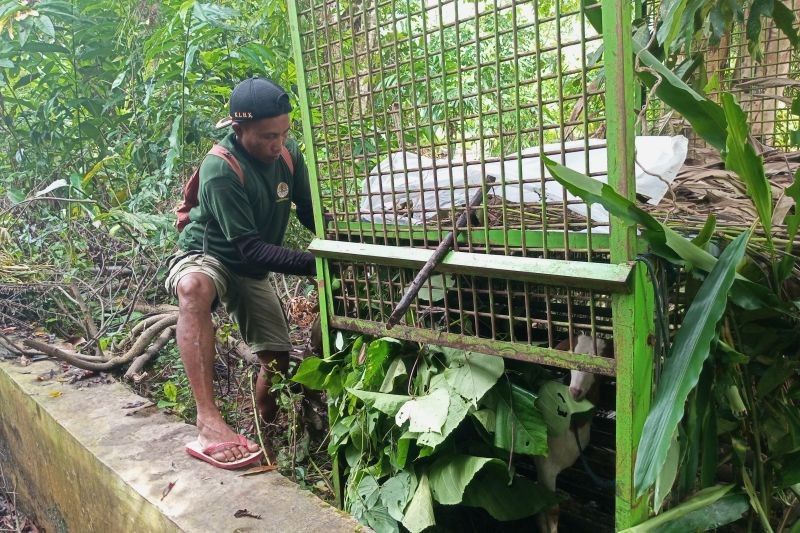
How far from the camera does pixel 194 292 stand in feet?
9.91

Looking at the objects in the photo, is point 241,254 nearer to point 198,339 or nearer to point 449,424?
point 198,339

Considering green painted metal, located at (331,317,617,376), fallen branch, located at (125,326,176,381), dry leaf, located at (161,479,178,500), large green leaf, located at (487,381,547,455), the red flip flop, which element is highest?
green painted metal, located at (331,317,617,376)

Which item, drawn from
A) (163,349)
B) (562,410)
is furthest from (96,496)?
(562,410)

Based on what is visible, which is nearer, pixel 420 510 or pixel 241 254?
pixel 420 510

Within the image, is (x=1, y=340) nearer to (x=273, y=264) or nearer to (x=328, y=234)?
(x=273, y=264)

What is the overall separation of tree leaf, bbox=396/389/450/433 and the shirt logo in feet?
5.01

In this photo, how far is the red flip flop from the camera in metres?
2.81

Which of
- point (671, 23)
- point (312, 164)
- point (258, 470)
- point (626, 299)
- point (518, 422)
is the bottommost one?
point (258, 470)

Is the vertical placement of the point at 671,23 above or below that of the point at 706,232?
above

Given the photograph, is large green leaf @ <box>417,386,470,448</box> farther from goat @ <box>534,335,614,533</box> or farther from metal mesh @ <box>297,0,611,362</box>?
goat @ <box>534,335,614,533</box>

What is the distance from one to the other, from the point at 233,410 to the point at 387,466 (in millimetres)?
1664

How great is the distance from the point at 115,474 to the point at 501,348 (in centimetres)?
190

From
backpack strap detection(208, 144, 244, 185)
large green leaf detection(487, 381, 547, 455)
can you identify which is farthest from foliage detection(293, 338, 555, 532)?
backpack strap detection(208, 144, 244, 185)

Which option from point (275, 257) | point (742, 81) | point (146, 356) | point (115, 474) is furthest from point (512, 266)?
point (146, 356)
